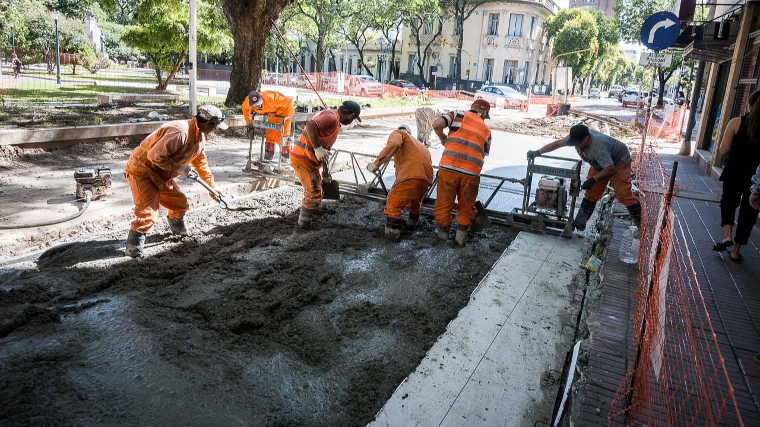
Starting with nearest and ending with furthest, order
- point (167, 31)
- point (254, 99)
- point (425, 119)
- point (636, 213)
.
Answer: point (636, 213) → point (254, 99) → point (425, 119) → point (167, 31)

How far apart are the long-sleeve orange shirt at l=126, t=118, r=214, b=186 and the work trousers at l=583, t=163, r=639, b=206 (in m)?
4.35

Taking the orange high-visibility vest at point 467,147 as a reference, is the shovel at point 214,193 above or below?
below

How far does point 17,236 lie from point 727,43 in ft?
41.4

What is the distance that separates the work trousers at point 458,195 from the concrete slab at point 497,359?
82cm

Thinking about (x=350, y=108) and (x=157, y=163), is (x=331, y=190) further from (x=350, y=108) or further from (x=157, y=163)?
(x=157, y=163)

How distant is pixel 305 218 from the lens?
5.76 metres

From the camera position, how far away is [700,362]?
3.04 metres

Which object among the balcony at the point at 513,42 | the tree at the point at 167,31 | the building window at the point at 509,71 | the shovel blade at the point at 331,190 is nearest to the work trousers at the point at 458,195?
the shovel blade at the point at 331,190

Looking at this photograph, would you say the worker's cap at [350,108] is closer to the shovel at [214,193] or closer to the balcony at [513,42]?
the shovel at [214,193]

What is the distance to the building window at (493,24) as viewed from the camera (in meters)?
44.4

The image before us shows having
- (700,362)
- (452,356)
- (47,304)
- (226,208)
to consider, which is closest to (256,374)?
(452,356)

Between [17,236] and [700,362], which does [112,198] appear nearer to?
[17,236]

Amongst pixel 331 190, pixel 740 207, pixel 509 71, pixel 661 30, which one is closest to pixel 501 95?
pixel 509 71

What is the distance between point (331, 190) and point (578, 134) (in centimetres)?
303
